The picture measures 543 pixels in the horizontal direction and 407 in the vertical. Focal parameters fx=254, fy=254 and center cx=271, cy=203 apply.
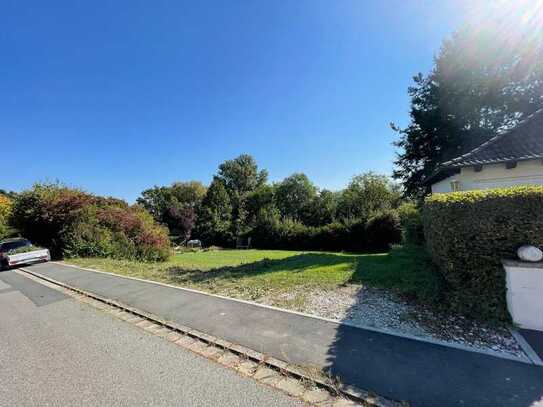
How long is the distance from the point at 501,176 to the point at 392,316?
6227 mm

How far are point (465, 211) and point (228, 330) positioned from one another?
425cm

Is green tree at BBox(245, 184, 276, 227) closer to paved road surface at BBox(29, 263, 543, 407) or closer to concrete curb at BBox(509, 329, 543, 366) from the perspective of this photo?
paved road surface at BBox(29, 263, 543, 407)

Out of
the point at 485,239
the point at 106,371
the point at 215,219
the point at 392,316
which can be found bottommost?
the point at 106,371

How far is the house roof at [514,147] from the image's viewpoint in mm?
6828

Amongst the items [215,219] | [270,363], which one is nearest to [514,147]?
[270,363]

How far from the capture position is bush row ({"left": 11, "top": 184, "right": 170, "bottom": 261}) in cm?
1492

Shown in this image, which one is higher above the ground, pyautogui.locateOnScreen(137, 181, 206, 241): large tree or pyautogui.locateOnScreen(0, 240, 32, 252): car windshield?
pyautogui.locateOnScreen(137, 181, 206, 241): large tree

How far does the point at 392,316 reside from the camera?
13.8 ft

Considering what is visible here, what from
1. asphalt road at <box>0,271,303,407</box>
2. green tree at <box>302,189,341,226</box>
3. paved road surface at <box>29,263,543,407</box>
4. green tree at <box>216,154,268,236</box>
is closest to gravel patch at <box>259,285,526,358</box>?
paved road surface at <box>29,263,543,407</box>

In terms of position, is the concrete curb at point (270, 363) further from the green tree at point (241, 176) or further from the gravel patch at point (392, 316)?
the green tree at point (241, 176)

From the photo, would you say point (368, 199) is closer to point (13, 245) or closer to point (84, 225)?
point (84, 225)

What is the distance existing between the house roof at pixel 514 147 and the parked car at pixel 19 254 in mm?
19518

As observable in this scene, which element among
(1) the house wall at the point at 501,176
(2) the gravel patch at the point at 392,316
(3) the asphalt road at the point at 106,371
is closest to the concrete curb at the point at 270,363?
(3) the asphalt road at the point at 106,371

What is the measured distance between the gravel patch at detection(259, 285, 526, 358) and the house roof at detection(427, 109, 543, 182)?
207 inches
